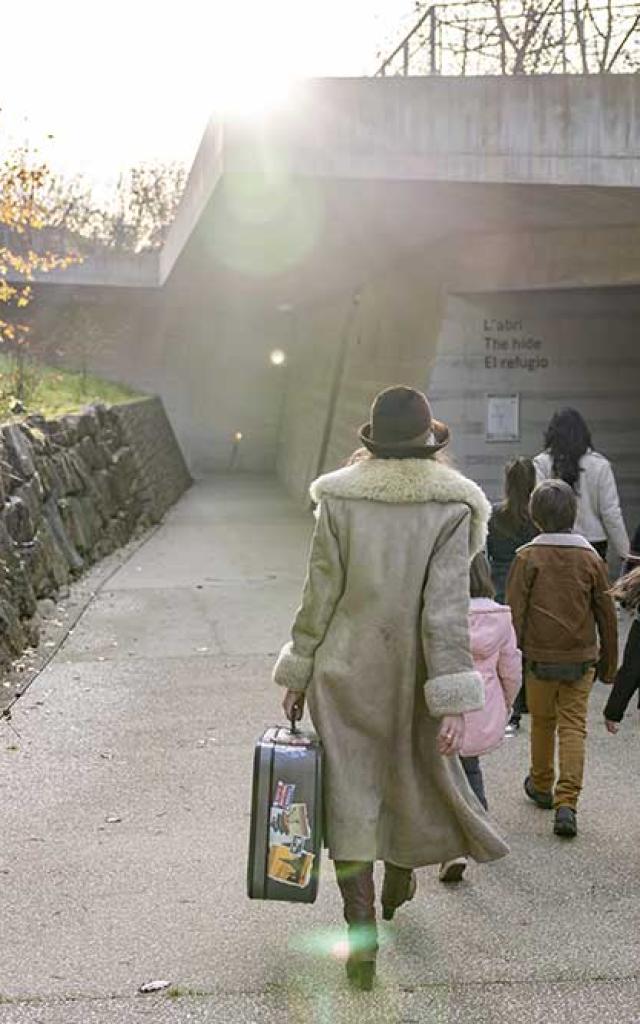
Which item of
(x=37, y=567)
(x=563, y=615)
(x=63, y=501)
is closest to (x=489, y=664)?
(x=563, y=615)

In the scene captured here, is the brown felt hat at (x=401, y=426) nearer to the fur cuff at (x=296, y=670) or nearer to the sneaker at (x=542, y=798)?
the fur cuff at (x=296, y=670)

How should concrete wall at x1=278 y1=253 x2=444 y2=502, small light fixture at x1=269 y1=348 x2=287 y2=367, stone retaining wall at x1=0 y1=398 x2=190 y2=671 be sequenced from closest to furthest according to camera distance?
stone retaining wall at x1=0 y1=398 x2=190 y2=671 < concrete wall at x1=278 y1=253 x2=444 y2=502 < small light fixture at x1=269 y1=348 x2=287 y2=367

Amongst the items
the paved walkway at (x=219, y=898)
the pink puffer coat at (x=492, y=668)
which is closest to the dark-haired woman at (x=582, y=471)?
the paved walkway at (x=219, y=898)

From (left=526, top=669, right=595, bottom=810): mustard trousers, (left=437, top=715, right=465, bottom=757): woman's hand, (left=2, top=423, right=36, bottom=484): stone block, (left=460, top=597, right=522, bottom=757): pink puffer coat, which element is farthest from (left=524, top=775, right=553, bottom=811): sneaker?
(left=2, top=423, right=36, bottom=484): stone block

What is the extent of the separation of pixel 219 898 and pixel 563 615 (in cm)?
184

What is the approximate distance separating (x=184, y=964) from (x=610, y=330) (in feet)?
36.8

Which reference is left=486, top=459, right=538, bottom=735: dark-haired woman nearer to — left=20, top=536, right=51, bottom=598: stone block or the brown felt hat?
the brown felt hat

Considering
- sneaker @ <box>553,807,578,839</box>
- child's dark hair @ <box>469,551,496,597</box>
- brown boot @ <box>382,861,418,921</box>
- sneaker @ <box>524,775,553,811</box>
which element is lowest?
sneaker @ <box>524,775,553,811</box>

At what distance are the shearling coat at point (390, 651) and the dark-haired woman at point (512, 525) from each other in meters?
2.59

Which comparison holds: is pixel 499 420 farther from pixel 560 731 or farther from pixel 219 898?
pixel 219 898

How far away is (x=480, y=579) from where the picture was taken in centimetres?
489

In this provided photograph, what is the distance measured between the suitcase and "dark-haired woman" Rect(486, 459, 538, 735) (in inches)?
111

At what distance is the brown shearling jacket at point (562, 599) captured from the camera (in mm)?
5406

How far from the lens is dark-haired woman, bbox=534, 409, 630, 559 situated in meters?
7.17
